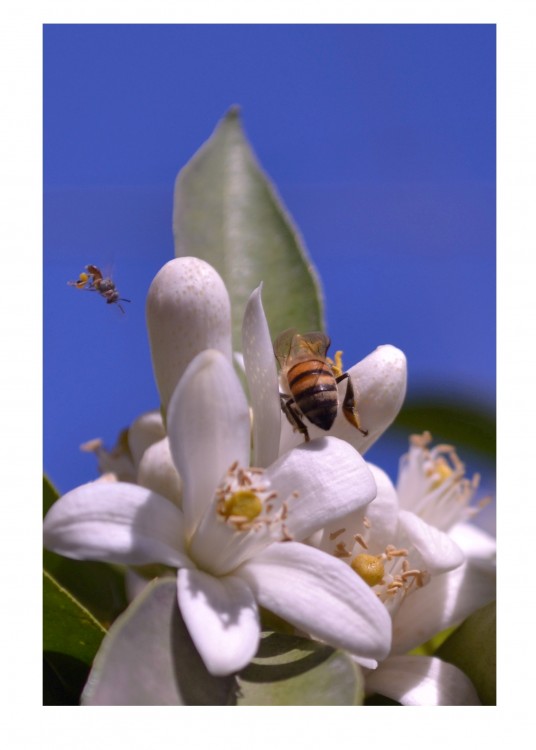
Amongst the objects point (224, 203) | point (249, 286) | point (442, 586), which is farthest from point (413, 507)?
point (224, 203)

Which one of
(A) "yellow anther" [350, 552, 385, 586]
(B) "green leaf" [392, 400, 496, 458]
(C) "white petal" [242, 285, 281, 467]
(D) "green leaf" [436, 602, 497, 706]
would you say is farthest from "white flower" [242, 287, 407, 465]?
(B) "green leaf" [392, 400, 496, 458]

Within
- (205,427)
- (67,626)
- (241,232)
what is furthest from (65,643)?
(241,232)

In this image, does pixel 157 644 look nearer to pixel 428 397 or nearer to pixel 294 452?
pixel 294 452

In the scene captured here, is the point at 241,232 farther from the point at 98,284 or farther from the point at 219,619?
the point at 219,619

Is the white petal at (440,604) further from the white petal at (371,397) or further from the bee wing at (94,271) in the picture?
the bee wing at (94,271)

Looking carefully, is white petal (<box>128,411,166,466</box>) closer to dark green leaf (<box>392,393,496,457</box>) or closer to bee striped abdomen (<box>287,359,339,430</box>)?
bee striped abdomen (<box>287,359,339,430</box>)

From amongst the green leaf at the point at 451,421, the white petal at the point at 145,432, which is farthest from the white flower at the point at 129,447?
the green leaf at the point at 451,421
